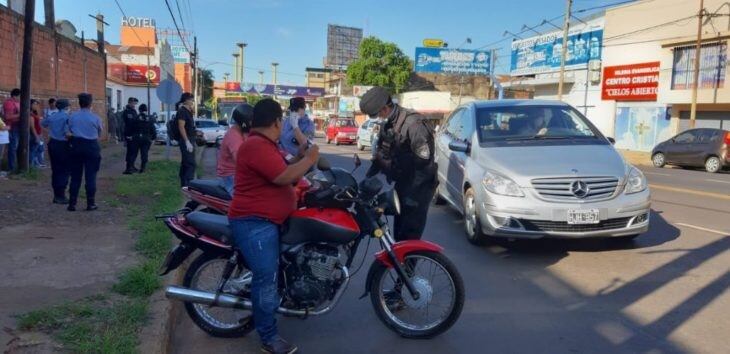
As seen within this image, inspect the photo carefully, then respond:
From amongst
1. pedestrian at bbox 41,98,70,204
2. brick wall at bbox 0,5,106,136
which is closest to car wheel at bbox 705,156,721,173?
pedestrian at bbox 41,98,70,204

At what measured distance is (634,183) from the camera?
22.3 ft

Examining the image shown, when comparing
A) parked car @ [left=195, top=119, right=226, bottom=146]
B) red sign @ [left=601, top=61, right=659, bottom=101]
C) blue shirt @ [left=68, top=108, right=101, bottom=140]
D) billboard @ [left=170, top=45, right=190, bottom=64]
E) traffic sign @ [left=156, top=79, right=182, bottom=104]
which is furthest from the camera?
billboard @ [left=170, top=45, right=190, bottom=64]

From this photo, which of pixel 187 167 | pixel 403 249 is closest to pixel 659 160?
pixel 187 167

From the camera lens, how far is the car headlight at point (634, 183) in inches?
265


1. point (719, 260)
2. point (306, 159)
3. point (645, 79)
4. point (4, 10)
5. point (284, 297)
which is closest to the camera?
point (306, 159)

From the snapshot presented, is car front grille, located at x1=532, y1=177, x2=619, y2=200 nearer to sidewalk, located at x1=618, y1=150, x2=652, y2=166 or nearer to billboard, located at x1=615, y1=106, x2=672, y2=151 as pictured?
sidewalk, located at x1=618, y1=150, x2=652, y2=166

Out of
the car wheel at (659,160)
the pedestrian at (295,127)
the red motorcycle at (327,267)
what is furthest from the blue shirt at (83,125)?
the car wheel at (659,160)

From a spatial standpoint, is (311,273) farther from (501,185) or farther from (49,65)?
(49,65)

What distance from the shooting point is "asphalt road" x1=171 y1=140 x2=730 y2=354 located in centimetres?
443

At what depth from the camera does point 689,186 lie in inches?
560

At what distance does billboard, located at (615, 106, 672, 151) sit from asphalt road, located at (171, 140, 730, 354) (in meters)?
26.0

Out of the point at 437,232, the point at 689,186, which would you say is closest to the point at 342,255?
the point at 437,232

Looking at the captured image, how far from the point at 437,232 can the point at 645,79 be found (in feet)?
91.8

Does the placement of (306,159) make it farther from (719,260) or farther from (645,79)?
(645,79)
